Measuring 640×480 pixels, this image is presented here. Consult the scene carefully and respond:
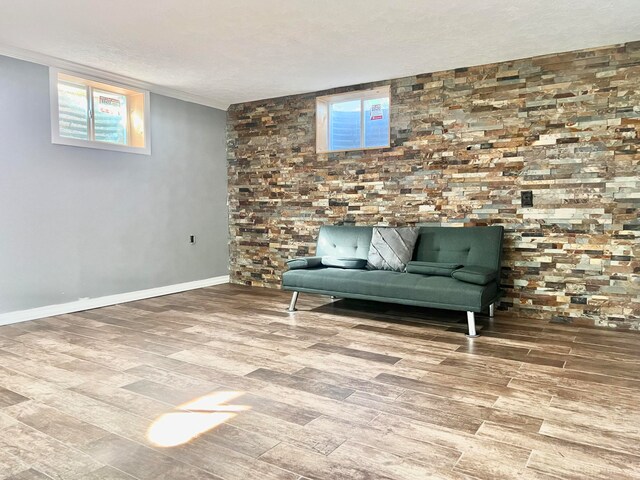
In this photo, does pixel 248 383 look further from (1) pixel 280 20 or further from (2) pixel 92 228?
(2) pixel 92 228

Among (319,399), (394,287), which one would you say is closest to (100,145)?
(394,287)

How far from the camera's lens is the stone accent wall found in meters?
3.95

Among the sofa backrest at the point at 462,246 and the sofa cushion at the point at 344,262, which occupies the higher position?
the sofa backrest at the point at 462,246

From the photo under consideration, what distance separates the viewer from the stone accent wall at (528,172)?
395 cm

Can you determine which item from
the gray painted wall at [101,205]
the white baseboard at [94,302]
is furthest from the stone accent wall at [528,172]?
the white baseboard at [94,302]

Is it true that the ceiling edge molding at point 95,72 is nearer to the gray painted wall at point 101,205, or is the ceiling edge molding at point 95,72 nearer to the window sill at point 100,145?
the gray painted wall at point 101,205

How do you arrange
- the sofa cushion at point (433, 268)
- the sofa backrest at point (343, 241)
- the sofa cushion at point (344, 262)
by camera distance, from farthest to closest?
the sofa backrest at point (343, 241) → the sofa cushion at point (344, 262) → the sofa cushion at point (433, 268)

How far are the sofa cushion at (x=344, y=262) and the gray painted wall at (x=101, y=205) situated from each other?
2.08m

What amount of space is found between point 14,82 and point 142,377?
313 cm

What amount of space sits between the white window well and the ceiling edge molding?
0.06 metres

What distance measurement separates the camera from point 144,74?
4.84m

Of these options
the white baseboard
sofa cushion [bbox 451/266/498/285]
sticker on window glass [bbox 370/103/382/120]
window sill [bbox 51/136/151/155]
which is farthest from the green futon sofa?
window sill [bbox 51/136/151/155]

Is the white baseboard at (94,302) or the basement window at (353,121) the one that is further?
the basement window at (353,121)

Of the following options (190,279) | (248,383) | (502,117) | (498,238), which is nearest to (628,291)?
(498,238)
